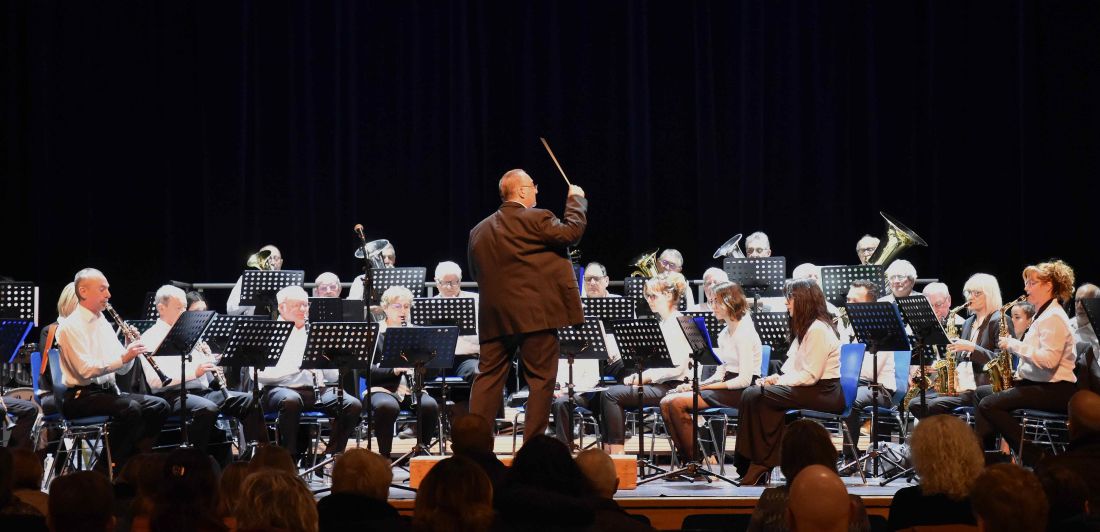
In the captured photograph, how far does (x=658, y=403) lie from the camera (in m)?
7.49

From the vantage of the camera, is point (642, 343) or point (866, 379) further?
point (866, 379)

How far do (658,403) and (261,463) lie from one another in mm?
4091

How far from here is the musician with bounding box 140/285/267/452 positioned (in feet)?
23.8

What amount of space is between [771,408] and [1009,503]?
3.65 m

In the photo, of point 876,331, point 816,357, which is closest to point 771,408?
point 816,357

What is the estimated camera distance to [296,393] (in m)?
7.39

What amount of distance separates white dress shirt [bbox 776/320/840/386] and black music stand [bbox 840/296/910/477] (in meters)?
0.17

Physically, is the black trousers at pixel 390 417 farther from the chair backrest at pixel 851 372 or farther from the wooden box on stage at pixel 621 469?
the chair backrest at pixel 851 372

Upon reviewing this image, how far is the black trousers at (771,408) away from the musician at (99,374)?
3389 millimetres

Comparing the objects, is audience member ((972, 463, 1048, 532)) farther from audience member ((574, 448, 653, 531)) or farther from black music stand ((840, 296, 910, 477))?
black music stand ((840, 296, 910, 477))

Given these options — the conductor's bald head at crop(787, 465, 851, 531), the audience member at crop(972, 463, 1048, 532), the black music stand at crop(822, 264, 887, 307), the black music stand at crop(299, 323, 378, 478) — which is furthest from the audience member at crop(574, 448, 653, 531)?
the black music stand at crop(822, 264, 887, 307)

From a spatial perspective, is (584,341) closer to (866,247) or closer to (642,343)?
(642,343)

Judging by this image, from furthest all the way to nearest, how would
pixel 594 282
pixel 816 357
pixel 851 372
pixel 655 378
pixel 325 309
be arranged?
pixel 594 282, pixel 325 309, pixel 655 378, pixel 851 372, pixel 816 357

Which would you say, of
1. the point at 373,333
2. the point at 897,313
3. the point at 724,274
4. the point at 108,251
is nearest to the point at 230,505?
the point at 373,333
